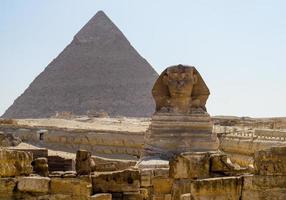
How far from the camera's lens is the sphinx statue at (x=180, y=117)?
42.5 ft

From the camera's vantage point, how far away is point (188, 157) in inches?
292

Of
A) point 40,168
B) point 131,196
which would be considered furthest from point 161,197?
point 40,168

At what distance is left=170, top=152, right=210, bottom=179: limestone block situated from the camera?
736 cm

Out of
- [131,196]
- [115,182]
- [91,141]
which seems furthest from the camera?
[91,141]

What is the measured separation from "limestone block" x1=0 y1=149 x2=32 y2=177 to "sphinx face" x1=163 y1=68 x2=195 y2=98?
23.5 ft

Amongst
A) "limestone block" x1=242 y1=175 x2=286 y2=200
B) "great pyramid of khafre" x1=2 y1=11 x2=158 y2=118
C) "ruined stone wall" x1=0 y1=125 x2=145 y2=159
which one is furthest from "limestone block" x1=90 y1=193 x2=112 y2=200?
"great pyramid of khafre" x1=2 y1=11 x2=158 y2=118

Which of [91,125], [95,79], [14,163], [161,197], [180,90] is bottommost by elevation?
[91,125]

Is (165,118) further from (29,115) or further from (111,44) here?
(111,44)

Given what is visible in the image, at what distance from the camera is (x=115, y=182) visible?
7.79 m

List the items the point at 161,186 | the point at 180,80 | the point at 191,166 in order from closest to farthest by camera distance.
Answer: the point at 191,166
the point at 161,186
the point at 180,80

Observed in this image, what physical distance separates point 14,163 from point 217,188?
210 centimetres

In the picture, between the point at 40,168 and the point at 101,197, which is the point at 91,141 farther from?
the point at 101,197

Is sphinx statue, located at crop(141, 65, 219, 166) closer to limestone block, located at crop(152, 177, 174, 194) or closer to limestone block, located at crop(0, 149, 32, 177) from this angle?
limestone block, located at crop(152, 177, 174, 194)

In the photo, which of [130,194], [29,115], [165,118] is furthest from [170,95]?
[29,115]
